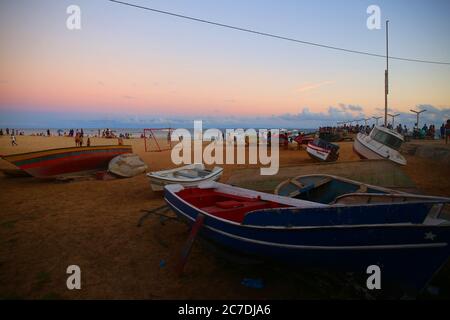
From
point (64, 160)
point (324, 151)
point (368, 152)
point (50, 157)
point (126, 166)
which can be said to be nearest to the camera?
point (50, 157)

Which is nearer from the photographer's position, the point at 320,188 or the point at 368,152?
the point at 320,188

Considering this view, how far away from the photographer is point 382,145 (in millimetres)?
15430

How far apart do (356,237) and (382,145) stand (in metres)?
13.8

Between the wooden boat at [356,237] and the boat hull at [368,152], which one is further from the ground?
the boat hull at [368,152]

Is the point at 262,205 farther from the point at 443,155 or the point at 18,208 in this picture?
the point at 443,155

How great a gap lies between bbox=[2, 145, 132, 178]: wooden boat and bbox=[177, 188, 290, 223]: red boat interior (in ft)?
30.0

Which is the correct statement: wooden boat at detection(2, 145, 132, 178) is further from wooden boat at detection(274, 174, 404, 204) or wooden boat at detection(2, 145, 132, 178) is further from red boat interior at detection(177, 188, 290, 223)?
wooden boat at detection(274, 174, 404, 204)

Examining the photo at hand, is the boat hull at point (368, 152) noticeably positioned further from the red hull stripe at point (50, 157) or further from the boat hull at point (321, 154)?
the red hull stripe at point (50, 157)

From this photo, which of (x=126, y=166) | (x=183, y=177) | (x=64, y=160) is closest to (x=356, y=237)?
(x=183, y=177)

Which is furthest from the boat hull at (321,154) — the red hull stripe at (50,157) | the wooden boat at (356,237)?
the wooden boat at (356,237)

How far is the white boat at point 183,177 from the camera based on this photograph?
916cm

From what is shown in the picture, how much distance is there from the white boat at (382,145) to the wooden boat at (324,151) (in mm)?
1603

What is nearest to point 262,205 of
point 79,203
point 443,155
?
point 79,203

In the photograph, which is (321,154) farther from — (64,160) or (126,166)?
(64,160)
